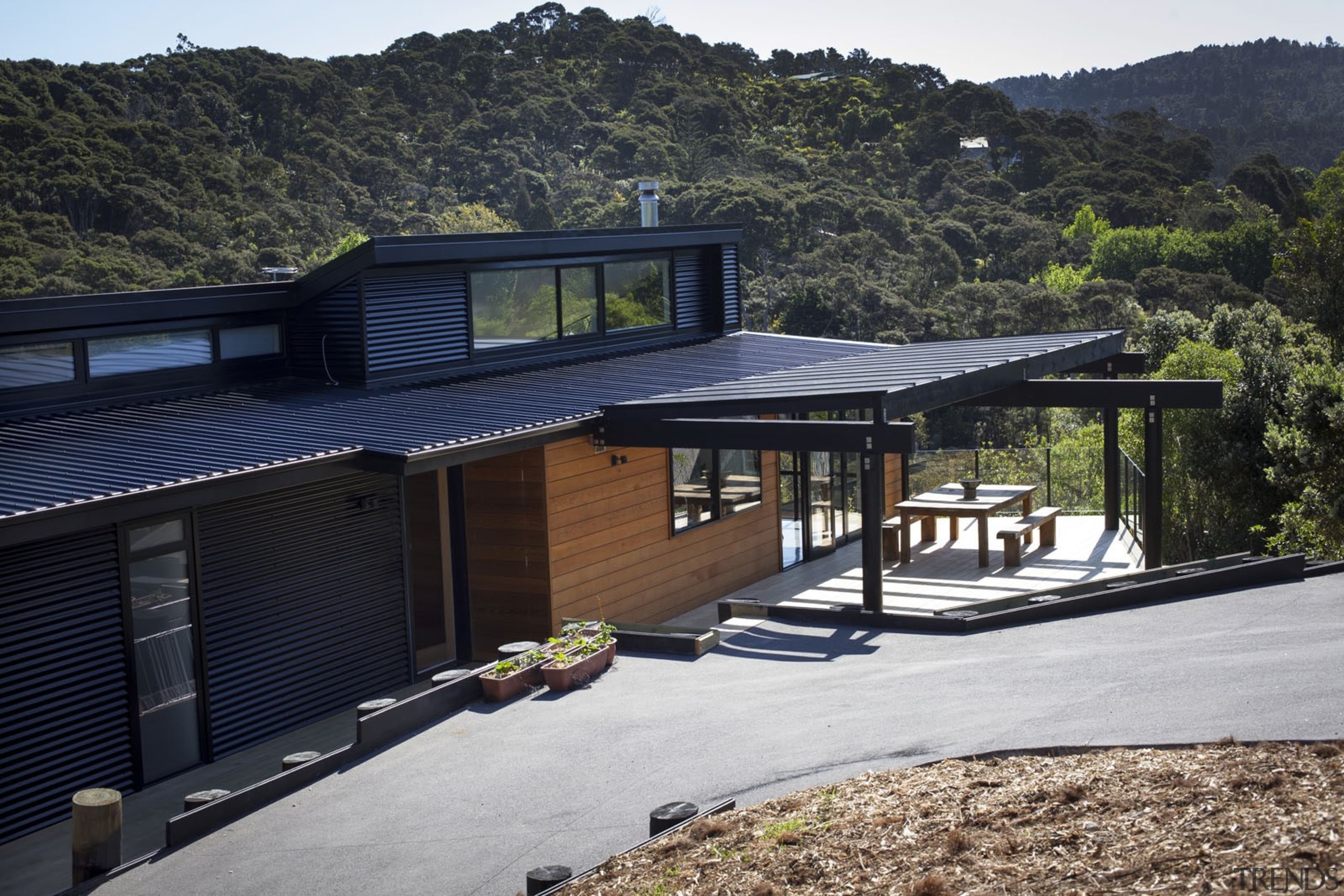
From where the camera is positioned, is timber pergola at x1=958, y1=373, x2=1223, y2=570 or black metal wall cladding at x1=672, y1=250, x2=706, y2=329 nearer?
timber pergola at x1=958, y1=373, x2=1223, y2=570

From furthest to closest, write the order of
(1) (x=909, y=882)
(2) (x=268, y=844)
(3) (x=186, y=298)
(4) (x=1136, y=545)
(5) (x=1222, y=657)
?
(4) (x=1136, y=545) → (3) (x=186, y=298) → (5) (x=1222, y=657) → (2) (x=268, y=844) → (1) (x=909, y=882)

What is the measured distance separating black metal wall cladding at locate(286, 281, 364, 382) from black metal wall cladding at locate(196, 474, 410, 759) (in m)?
2.16

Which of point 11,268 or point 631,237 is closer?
point 631,237

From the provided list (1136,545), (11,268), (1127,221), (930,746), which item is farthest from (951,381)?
(1127,221)

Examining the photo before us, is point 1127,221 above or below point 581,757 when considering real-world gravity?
above

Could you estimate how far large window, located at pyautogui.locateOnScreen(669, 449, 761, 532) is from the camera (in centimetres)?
1293

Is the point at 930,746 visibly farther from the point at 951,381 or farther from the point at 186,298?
the point at 186,298

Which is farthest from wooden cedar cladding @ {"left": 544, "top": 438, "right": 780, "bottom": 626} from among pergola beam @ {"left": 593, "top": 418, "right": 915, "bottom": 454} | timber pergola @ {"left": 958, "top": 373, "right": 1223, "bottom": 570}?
timber pergola @ {"left": 958, "top": 373, "right": 1223, "bottom": 570}

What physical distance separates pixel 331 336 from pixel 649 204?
7.02 meters

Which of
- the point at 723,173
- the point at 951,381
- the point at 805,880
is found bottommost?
the point at 805,880

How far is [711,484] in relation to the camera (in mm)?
13383

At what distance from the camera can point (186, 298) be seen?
11086 mm

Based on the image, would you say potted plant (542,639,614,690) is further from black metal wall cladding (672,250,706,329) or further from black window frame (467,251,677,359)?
black metal wall cladding (672,250,706,329)

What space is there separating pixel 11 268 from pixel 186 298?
34.6m
